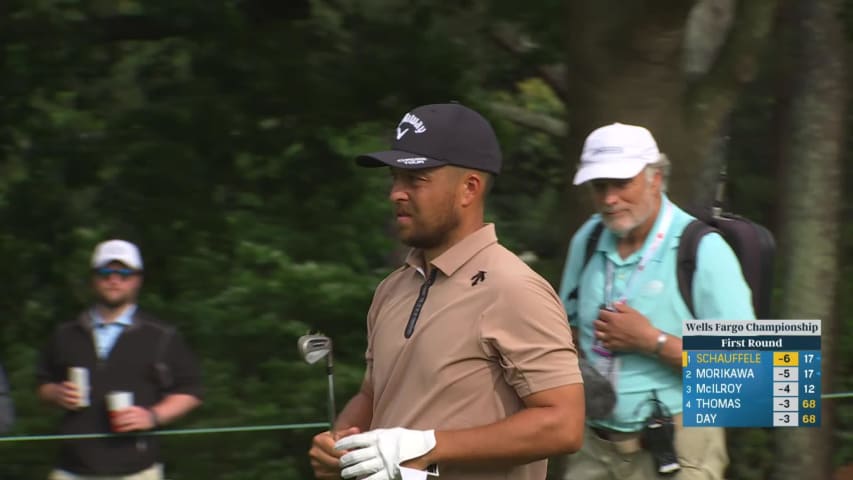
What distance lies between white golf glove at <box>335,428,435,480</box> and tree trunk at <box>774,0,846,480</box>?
15.6 ft

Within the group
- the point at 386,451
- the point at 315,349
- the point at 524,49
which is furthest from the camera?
the point at 524,49

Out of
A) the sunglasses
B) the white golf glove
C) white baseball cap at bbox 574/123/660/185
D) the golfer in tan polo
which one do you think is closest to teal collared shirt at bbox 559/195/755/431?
white baseball cap at bbox 574/123/660/185

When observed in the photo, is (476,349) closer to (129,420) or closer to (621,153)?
(621,153)

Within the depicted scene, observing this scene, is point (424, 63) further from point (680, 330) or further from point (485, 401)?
point (485, 401)

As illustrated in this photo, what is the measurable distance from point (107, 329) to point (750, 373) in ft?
8.98

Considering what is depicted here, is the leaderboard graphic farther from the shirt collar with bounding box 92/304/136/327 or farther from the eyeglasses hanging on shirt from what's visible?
the shirt collar with bounding box 92/304/136/327

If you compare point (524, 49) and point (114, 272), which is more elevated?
point (524, 49)

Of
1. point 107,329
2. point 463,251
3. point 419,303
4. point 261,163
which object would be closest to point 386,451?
point 419,303

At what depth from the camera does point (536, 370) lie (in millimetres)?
3330

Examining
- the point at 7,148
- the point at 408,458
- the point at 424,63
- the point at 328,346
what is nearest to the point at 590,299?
the point at 328,346

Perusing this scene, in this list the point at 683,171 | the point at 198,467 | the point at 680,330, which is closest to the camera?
the point at 680,330

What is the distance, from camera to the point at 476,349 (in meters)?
3.39

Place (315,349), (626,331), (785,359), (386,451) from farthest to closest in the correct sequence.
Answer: (785,359), (626,331), (315,349), (386,451)

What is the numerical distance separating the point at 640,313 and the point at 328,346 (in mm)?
1415
